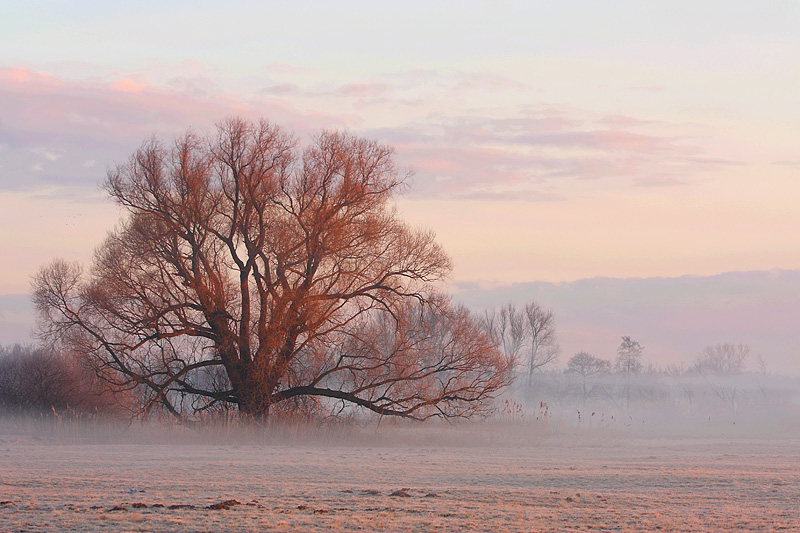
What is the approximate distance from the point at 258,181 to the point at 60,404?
1152 centimetres

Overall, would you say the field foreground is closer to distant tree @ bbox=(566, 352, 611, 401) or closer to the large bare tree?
the large bare tree

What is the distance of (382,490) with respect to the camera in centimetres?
1262

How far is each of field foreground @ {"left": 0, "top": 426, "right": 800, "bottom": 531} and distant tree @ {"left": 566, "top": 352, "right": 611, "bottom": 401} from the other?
232ft

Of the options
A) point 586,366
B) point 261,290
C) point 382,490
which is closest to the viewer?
point 382,490

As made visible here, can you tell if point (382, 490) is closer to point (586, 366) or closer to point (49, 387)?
point (49, 387)

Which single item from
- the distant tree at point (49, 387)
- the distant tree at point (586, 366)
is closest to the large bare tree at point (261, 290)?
the distant tree at point (49, 387)

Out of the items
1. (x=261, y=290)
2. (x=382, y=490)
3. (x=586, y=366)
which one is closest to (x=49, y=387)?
(x=261, y=290)

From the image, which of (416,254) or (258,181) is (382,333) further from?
(258,181)

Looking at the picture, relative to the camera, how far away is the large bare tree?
26.9 meters

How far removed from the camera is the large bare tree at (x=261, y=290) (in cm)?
2694

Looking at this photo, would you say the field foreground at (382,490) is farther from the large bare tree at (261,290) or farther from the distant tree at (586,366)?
the distant tree at (586,366)

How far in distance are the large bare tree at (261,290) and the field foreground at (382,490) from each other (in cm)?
572

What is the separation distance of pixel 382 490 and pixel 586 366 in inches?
3283

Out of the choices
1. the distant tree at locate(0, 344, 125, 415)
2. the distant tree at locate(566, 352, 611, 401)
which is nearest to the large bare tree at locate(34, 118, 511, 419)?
the distant tree at locate(0, 344, 125, 415)
